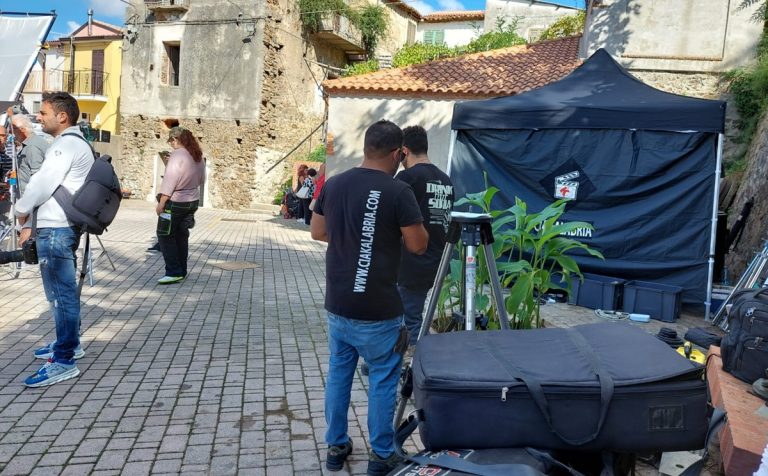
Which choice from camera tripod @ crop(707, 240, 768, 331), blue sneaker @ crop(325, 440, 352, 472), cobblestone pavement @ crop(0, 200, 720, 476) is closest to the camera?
blue sneaker @ crop(325, 440, 352, 472)

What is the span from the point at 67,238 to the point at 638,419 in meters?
3.63

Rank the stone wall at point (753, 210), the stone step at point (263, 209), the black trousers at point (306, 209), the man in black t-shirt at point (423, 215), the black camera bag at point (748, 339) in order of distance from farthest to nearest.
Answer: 1. the stone step at point (263, 209)
2. the black trousers at point (306, 209)
3. the stone wall at point (753, 210)
4. the man in black t-shirt at point (423, 215)
5. the black camera bag at point (748, 339)

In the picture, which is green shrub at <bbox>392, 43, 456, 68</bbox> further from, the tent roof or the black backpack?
the black backpack

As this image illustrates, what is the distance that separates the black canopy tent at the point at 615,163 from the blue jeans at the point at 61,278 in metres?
5.20

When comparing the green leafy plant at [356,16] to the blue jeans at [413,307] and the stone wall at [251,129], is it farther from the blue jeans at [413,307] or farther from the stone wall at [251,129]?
the blue jeans at [413,307]

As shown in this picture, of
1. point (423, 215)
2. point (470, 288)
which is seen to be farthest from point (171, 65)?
point (470, 288)

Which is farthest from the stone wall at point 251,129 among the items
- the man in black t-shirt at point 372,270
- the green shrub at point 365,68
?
the man in black t-shirt at point 372,270

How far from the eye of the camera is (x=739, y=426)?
280cm

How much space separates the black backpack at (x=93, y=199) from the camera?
382 cm

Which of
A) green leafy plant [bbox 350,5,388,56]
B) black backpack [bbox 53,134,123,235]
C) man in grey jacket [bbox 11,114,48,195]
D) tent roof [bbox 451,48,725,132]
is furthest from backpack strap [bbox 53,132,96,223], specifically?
green leafy plant [bbox 350,5,388,56]

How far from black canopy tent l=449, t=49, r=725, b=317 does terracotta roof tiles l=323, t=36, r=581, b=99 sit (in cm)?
468

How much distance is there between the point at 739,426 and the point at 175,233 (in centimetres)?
620

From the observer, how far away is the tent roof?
6.74 m

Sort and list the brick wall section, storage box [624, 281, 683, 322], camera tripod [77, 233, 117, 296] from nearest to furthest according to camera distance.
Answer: the brick wall section < camera tripod [77, 233, 117, 296] < storage box [624, 281, 683, 322]
